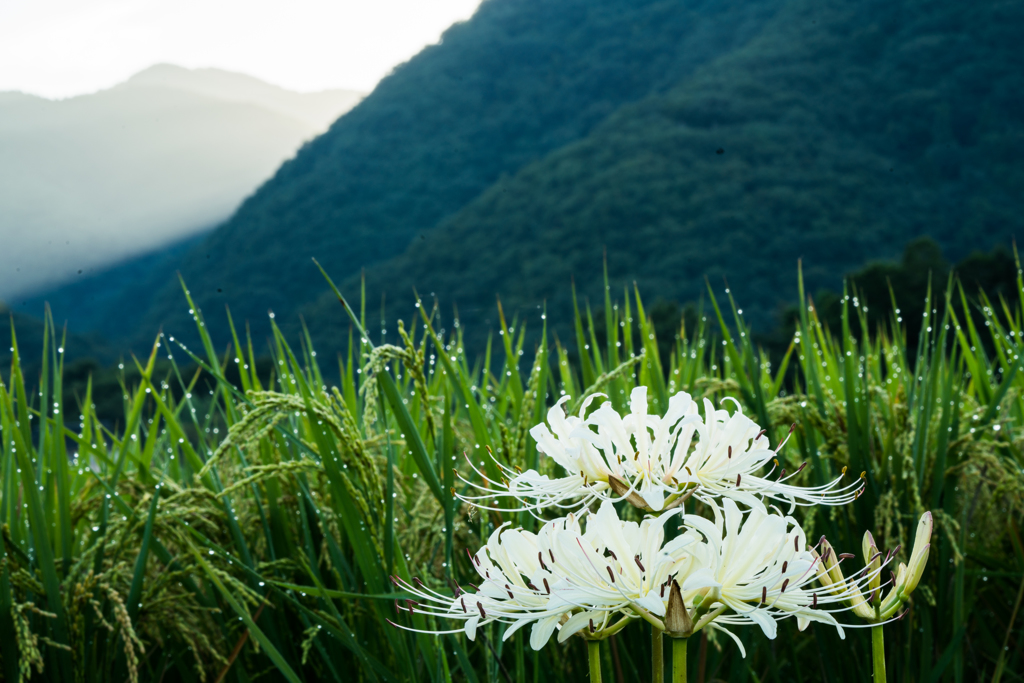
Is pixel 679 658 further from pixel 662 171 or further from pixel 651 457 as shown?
pixel 662 171

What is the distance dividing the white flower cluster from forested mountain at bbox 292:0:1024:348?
1234 inches

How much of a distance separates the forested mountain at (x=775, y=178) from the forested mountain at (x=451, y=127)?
A: 5009 mm

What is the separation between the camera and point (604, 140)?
171 feet

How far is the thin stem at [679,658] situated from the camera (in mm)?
679

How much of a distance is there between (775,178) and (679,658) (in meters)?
48.8

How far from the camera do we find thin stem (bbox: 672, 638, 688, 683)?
0.68 meters

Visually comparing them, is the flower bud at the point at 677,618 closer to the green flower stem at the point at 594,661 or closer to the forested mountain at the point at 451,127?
the green flower stem at the point at 594,661

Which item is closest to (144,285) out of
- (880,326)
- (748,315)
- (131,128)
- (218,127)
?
(131,128)

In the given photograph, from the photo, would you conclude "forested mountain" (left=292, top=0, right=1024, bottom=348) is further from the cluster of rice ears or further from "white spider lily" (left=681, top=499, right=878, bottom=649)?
"white spider lily" (left=681, top=499, right=878, bottom=649)

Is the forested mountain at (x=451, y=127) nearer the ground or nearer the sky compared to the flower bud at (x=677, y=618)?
nearer the sky

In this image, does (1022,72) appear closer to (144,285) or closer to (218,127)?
(144,285)

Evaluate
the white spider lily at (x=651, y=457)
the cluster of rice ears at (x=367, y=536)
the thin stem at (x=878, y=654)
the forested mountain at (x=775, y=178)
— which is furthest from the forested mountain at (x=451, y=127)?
the thin stem at (x=878, y=654)

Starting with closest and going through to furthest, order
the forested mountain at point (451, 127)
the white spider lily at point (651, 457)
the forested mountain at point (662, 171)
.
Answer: the white spider lily at point (651, 457), the forested mountain at point (662, 171), the forested mountain at point (451, 127)

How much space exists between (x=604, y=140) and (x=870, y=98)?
58.2 feet
